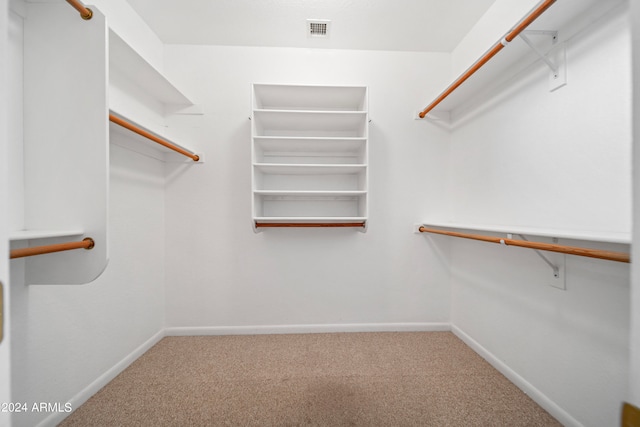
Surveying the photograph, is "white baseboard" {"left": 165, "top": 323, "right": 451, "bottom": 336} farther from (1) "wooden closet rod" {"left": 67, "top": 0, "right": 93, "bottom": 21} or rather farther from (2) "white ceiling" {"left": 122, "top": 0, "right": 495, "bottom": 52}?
(2) "white ceiling" {"left": 122, "top": 0, "right": 495, "bottom": 52}

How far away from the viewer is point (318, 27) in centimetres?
183

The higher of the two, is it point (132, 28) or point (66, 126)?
point (132, 28)

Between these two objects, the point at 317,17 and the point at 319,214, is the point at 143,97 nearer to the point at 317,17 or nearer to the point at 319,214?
the point at 317,17

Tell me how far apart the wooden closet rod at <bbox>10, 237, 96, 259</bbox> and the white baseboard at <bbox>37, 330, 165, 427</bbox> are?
2.74 feet

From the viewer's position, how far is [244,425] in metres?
1.17

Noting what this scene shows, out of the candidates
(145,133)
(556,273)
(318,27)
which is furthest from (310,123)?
(556,273)

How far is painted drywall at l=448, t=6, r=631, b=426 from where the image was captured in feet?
3.19

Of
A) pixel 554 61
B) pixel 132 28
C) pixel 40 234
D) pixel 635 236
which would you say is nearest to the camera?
pixel 635 236

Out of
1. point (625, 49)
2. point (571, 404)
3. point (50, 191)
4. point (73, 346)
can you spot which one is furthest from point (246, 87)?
point (571, 404)

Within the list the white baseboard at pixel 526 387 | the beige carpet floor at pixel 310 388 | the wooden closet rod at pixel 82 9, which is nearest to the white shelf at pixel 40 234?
the wooden closet rod at pixel 82 9

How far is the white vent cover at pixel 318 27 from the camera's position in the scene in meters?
1.77

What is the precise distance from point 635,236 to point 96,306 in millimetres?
1932

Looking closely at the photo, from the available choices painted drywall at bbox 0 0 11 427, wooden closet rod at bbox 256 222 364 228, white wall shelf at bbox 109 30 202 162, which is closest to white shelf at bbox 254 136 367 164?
wooden closet rod at bbox 256 222 364 228

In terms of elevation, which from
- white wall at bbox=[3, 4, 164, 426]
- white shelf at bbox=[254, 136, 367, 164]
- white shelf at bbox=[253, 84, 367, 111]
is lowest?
white wall at bbox=[3, 4, 164, 426]
